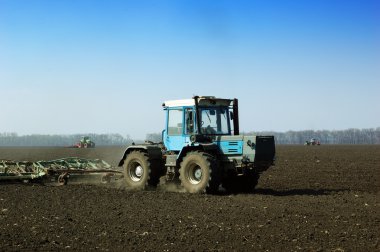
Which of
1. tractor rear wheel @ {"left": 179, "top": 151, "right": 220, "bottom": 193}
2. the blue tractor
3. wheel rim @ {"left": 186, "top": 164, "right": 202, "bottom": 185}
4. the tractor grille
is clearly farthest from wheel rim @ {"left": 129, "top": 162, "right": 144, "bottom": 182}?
the tractor grille

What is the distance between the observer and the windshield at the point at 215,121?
1448 centimetres

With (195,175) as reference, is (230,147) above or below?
above

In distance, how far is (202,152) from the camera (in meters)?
13.8

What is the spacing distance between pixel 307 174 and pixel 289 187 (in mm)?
5517

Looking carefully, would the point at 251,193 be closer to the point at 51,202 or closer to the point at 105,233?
the point at 51,202

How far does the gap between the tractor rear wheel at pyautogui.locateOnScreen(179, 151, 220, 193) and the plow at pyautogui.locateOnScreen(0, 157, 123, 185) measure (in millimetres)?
3112

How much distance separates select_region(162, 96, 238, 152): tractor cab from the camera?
14.3 meters

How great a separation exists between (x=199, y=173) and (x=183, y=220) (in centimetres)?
419

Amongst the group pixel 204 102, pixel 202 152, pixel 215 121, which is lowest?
pixel 202 152

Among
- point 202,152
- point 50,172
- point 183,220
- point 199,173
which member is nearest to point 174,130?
point 202,152

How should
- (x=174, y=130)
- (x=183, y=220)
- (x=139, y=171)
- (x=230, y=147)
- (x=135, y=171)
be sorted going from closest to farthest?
1. (x=183, y=220)
2. (x=230, y=147)
3. (x=174, y=130)
4. (x=139, y=171)
5. (x=135, y=171)

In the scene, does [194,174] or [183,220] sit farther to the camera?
[194,174]

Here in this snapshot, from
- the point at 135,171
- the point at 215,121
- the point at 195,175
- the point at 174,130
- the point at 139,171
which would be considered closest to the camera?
the point at 195,175

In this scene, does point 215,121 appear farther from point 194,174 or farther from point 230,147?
point 194,174
